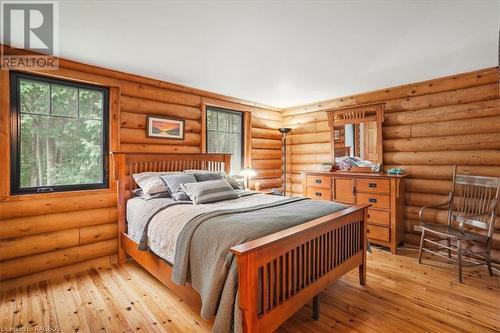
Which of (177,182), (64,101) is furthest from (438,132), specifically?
(64,101)

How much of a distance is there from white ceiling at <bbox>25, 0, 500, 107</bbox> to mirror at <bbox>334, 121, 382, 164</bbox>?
777 millimetres

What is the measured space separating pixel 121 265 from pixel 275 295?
2307mm

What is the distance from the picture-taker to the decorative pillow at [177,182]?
2871 millimetres

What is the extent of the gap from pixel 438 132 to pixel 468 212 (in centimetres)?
111

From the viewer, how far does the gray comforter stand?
60.2 inches

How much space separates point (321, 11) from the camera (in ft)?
6.59

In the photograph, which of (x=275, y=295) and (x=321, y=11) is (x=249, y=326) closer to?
(x=275, y=295)

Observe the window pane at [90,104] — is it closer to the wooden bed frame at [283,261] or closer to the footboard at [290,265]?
the wooden bed frame at [283,261]

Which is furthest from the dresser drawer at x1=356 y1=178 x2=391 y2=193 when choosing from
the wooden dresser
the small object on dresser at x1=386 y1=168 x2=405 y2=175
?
the small object on dresser at x1=386 y1=168 x2=405 y2=175

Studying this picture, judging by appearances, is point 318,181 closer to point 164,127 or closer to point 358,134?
point 358,134

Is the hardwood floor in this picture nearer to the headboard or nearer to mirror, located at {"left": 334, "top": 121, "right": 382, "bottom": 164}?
the headboard

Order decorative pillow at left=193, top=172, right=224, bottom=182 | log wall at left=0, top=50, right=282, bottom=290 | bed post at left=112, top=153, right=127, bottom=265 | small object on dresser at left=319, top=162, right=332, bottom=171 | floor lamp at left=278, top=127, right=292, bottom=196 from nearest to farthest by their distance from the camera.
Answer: log wall at left=0, top=50, right=282, bottom=290 → bed post at left=112, top=153, right=127, bottom=265 → decorative pillow at left=193, top=172, right=224, bottom=182 → small object on dresser at left=319, top=162, right=332, bottom=171 → floor lamp at left=278, top=127, right=292, bottom=196

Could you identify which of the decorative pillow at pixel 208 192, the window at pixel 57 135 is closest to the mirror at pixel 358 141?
the decorative pillow at pixel 208 192

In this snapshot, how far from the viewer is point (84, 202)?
3021mm
